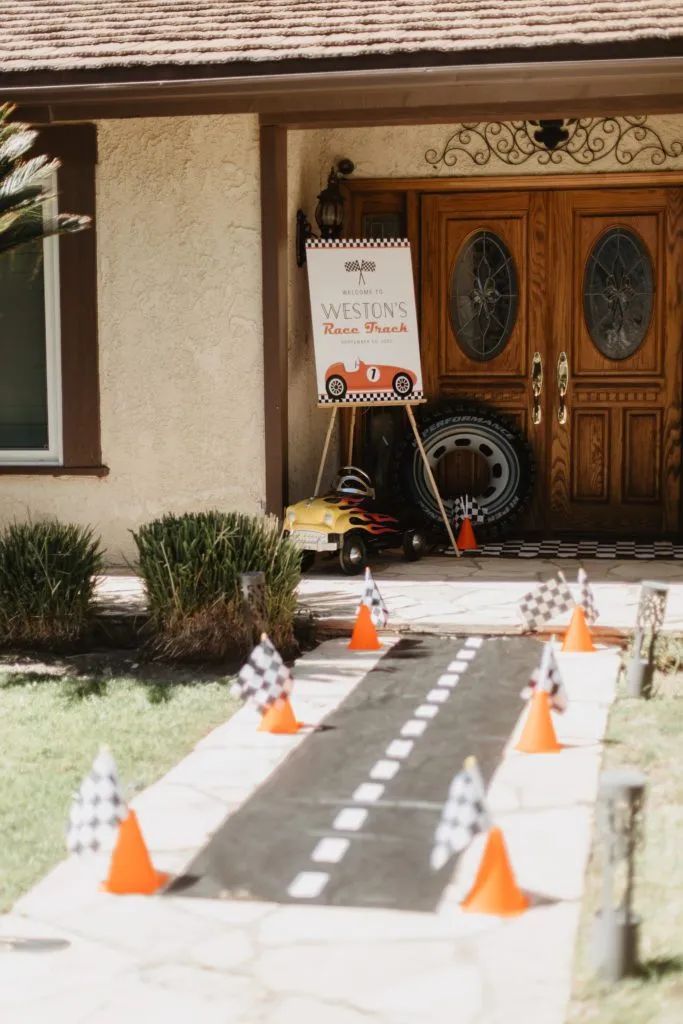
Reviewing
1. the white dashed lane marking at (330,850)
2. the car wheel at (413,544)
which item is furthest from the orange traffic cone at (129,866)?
the car wheel at (413,544)

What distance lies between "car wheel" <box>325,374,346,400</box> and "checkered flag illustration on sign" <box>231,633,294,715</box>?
4404mm

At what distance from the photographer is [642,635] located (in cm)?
658

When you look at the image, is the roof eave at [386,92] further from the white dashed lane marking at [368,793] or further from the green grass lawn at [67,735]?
the white dashed lane marking at [368,793]

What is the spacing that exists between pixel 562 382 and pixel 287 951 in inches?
310

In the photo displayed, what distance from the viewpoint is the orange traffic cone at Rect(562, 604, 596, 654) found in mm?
7418

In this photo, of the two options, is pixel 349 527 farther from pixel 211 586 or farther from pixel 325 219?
pixel 325 219

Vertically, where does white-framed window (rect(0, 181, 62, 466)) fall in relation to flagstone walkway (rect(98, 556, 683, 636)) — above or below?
above

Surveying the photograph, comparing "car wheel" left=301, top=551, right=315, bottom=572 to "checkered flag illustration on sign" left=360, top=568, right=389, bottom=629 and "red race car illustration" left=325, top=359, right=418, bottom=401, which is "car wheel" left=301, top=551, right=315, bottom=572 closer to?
"red race car illustration" left=325, top=359, right=418, bottom=401

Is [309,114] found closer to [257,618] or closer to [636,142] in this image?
[636,142]

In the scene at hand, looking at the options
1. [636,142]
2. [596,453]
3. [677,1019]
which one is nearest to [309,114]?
[636,142]

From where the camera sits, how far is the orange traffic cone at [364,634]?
759 cm

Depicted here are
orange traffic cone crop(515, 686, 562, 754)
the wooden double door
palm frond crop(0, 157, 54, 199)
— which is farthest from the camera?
the wooden double door

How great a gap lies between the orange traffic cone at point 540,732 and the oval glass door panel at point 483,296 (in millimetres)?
5985

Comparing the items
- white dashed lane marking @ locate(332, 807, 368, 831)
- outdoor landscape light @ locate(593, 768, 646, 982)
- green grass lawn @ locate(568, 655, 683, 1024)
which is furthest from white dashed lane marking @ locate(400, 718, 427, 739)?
outdoor landscape light @ locate(593, 768, 646, 982)
